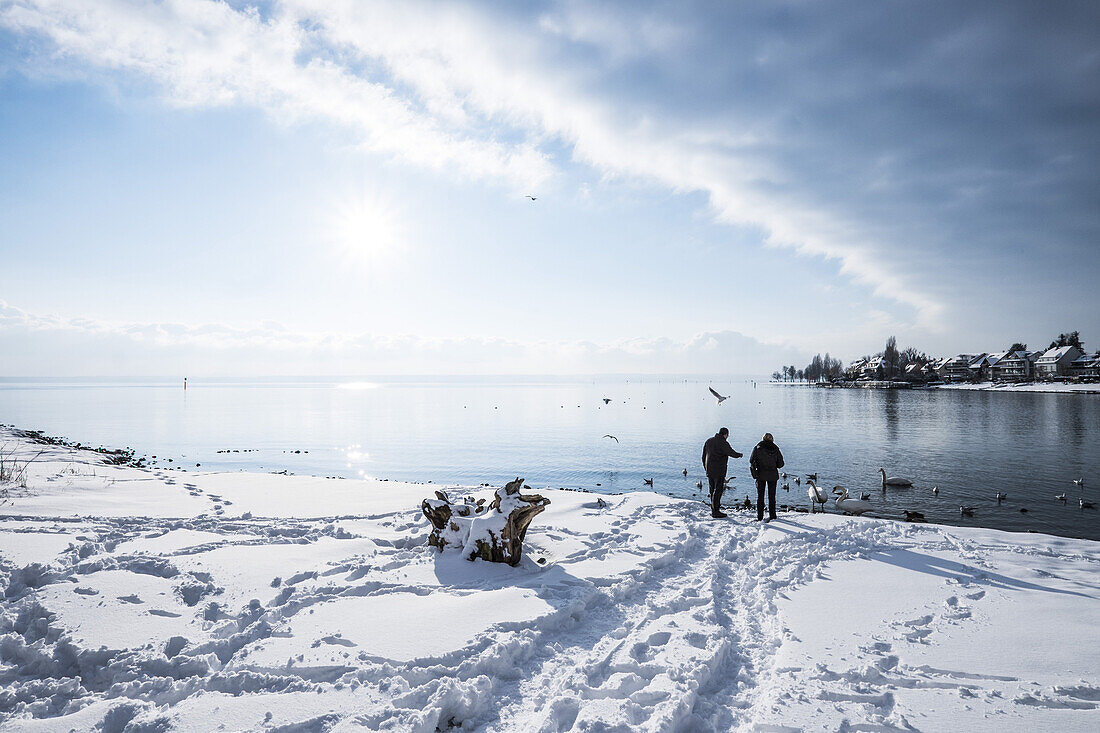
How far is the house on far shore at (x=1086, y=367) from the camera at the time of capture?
123375 mm

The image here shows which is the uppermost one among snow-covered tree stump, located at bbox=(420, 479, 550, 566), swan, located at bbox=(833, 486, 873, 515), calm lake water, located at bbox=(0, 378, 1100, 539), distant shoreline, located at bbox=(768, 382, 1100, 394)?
Answer: distant shoreline, located at bbox=(768, 382, 1100, 394)

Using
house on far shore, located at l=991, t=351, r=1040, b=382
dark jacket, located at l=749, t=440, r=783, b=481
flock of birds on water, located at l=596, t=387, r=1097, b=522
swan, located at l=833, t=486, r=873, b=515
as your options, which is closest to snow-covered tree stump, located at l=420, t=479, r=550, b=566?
dark jacket, located at l=749, t=440, r=783, b=481

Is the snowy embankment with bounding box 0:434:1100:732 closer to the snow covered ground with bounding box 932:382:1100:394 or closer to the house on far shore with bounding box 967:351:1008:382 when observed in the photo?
the snow covered ground with bounding box 932:382:1100:394

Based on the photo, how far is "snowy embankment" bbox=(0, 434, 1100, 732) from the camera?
190 inches

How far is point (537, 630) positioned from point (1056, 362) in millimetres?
188476

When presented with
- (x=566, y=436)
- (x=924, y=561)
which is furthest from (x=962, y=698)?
(x=566, y=436)

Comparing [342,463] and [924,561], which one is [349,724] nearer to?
[924,561]

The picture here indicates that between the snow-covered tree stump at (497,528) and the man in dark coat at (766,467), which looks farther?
the man in dark coat at (766,467)

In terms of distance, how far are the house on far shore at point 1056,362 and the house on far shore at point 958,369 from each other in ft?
60.6

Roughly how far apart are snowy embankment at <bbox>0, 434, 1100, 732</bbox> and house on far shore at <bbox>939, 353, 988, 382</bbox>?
19377 cm

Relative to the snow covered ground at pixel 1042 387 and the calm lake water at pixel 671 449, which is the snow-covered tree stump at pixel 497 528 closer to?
the calm lake water at pixel 671 449

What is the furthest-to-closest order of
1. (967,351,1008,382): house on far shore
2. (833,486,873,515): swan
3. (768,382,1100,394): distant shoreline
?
(967,351,1008,382): house on far shore, (768,382,1100,394): distant shoreline, (833,486,873,515): swan

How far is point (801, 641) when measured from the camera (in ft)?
20.8

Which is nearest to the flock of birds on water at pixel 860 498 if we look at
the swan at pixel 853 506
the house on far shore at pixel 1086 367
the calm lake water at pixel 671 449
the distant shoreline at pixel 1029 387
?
the swan at pixel 853 506
